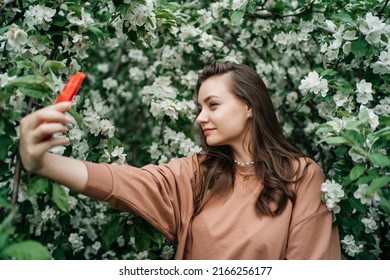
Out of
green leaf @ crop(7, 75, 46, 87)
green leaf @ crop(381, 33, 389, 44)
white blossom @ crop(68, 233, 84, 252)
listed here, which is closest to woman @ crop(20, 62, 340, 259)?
green leaf @ crop(7, 75, 46, 87)

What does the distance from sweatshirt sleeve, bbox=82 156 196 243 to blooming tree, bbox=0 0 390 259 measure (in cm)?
14

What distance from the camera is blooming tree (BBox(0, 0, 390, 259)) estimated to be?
1752 mm

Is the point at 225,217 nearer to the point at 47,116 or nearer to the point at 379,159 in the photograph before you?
the point at 379,159

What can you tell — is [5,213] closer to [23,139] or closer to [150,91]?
[23,139]

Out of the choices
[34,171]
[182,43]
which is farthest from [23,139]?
[182,43]

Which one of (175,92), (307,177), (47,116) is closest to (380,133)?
(307,177)

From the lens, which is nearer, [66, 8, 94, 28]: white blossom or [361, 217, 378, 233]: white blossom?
[66, 8, 94, 28]: white blossom

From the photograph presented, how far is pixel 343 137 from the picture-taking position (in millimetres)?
1765

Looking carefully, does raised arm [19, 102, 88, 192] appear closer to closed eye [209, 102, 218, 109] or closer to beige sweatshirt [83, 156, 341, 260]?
beige sweatshirt [83, 156, 341, 260]

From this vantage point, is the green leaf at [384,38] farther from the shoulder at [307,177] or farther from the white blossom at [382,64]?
the shoulder at [307,177]

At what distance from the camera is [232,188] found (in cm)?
218

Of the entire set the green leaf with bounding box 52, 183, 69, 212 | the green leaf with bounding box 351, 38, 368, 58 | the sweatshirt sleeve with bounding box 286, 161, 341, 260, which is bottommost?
the sweatshirt sleeve with bounding box 286, 161, 341, 260
